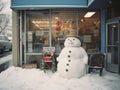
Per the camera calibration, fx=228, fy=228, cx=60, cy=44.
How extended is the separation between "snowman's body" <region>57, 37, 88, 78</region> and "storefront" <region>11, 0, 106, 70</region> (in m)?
2.47

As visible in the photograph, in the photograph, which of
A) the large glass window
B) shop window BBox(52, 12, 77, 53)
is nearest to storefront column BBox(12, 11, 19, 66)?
the large glass window

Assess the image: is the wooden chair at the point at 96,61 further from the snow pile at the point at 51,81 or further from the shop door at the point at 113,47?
the shop door at the point at 113,47

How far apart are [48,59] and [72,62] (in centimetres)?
200

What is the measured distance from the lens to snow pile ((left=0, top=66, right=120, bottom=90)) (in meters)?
7.99

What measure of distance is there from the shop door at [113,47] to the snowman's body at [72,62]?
6.02ft

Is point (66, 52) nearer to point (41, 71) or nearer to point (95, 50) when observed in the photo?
point (41, 71)

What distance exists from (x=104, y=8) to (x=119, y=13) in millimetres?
1305

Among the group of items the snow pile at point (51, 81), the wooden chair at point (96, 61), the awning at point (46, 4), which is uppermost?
the awning at point (46, 4)

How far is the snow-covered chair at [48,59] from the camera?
1122 cm

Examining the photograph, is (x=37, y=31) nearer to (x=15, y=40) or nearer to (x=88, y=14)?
(x=15, y=40)

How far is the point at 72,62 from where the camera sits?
955 centimetres

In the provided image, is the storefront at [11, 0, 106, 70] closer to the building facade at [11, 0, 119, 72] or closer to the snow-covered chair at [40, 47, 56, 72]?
the building facade at [11, 0, 119, 72]

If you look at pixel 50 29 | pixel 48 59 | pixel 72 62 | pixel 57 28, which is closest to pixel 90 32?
pixel 57 28

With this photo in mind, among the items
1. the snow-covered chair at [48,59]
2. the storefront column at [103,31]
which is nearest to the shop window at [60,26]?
the snow-covered chair at [48,59]
